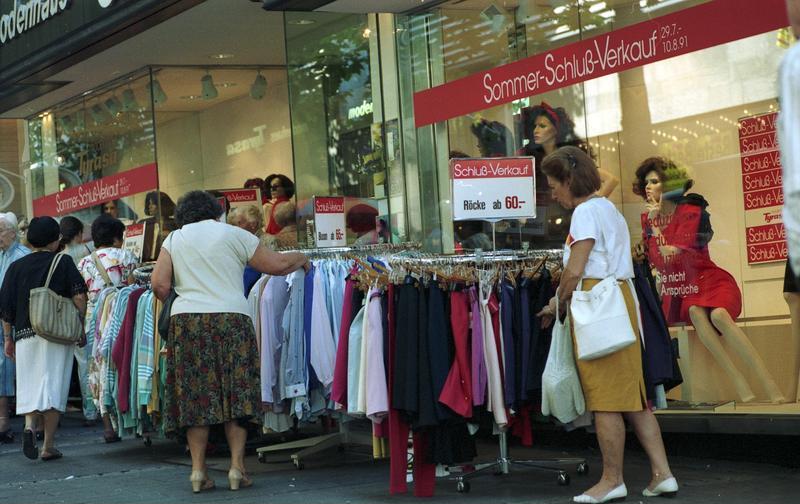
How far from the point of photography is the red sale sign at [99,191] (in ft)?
47.5

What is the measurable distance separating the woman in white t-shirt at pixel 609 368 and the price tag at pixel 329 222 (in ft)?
9.60

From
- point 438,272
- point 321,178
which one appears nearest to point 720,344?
point 438,272

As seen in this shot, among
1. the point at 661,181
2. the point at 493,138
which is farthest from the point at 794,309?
the point at 493,138

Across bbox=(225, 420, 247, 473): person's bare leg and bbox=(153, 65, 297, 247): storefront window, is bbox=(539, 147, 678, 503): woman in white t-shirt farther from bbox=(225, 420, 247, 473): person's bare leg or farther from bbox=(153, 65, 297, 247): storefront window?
bbox=(153, 65, 297, 247): storefront window

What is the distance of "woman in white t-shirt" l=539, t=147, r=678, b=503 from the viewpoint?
6051 mm

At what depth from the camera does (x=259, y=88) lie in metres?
15.2

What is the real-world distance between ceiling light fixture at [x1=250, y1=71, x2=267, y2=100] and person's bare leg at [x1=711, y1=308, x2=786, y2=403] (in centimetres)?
817

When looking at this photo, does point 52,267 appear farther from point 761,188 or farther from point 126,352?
point 761,188

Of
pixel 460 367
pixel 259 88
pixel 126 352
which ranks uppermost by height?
pixel 259 88

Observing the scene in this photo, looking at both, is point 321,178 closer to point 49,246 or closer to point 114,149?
point 49,246

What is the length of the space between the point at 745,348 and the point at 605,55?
221 centimetres

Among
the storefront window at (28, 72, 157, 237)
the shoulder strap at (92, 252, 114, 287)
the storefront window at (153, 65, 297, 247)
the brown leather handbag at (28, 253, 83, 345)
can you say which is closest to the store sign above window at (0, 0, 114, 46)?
the storefront window at (28, 72, 157, 237)

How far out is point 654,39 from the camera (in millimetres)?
7867

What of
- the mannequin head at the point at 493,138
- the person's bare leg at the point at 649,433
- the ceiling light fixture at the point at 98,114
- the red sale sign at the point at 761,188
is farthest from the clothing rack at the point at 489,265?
the ceiling light fixture at the point at 98,114
